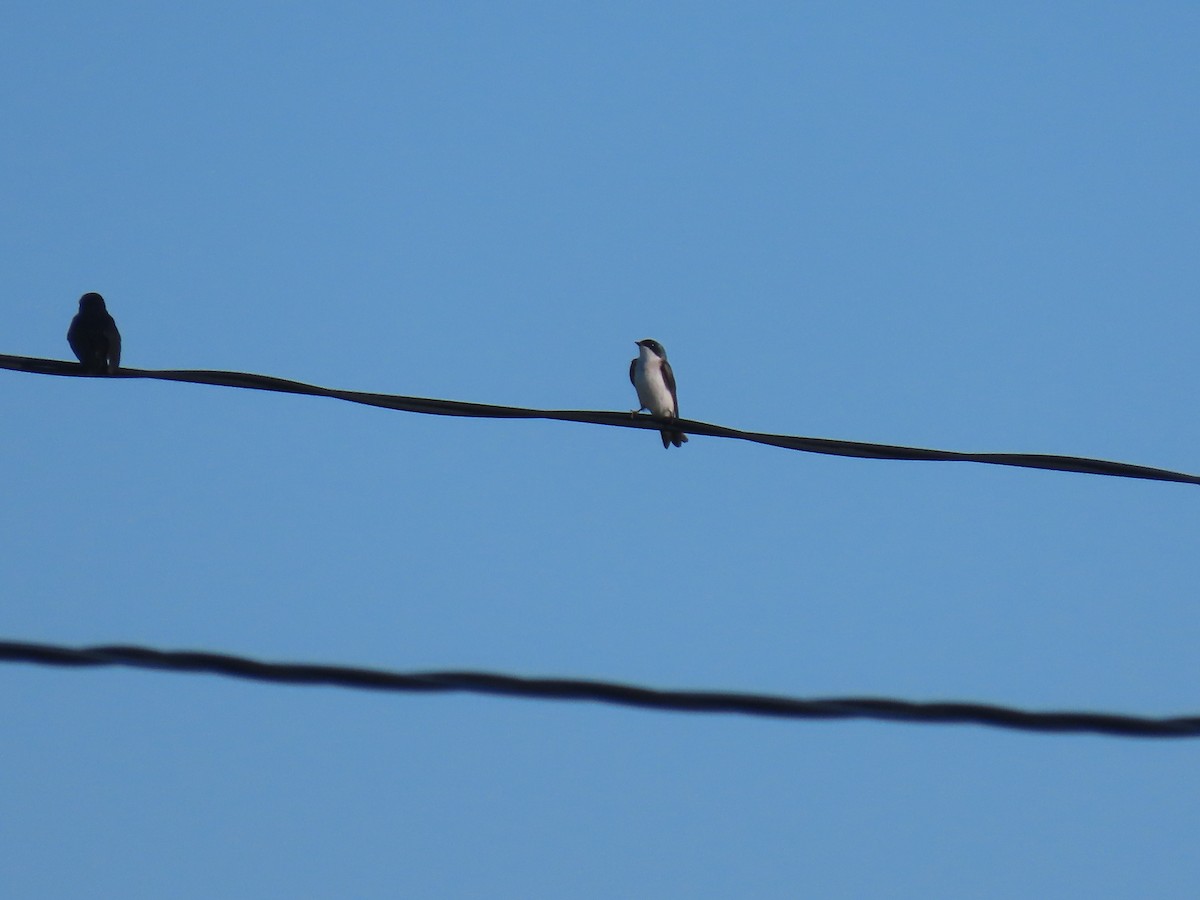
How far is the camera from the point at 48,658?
335 centimetres

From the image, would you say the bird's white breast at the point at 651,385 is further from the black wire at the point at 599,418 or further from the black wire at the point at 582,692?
the black wire at the point at 582,692

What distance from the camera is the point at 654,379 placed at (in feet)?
42.7

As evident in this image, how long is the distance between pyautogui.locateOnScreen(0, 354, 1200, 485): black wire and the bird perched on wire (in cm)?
525

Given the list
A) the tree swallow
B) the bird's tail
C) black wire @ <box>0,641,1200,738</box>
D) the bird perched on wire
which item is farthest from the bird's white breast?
black wire @ <box>0,641,1200,738</box>

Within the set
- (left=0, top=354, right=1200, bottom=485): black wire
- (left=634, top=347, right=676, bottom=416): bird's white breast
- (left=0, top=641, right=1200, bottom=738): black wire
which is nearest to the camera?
(left=0, top=641, right=1200, bottom=738): black wire

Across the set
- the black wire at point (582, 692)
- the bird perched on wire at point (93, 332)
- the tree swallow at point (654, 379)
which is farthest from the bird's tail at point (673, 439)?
the black wire at point (582, 692)

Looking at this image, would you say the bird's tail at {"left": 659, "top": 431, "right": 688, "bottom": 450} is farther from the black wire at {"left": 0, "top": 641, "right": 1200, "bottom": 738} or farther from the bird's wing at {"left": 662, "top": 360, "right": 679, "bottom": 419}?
the black wire at {"left": 0, "top": 641, "right": 1200, "bottom": 738}

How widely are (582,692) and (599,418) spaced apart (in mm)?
2383

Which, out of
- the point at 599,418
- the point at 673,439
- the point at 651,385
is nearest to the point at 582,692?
the point at 599,418

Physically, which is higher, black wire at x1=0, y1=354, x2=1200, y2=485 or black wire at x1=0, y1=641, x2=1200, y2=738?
black wire at x1=0, y1=354, x2=1200, y2=485

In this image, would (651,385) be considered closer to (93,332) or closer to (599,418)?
(93,332)

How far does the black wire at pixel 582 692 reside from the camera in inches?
129

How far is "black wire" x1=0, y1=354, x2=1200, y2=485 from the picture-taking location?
526 centimetres

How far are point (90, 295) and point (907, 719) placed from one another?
8856 millimetres
